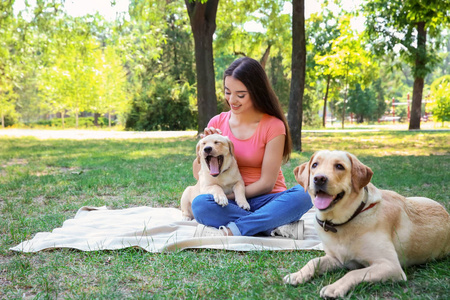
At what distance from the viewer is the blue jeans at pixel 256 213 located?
13.1 ft

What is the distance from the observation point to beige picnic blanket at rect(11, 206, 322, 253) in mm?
3779

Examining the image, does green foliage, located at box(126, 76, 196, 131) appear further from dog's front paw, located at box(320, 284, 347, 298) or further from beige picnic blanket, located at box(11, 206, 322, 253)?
dog's front paw, located at box(320, 284, 347, 298)

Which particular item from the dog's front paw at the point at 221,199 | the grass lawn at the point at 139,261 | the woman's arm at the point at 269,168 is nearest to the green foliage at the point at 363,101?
the grass lawn at the point at 139,261

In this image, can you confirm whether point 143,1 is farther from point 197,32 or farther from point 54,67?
point 54,67

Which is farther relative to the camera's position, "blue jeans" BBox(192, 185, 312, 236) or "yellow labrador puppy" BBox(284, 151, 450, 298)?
"blue jeans" BBox(192, 185, 312, 236)

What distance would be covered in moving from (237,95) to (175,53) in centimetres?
2687

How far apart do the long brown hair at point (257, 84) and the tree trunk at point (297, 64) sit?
745cm

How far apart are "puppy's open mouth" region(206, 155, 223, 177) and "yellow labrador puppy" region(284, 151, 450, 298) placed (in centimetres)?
139

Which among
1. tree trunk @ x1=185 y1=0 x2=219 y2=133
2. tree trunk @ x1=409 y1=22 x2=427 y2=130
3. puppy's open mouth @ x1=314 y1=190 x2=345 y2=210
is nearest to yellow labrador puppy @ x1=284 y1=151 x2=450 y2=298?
puppy's open mouth @ x1=314 y1=190 x2=345 y2=210

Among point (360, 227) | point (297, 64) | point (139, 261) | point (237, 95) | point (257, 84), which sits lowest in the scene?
point (139, 261)

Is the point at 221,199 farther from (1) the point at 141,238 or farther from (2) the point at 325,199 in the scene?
(2) the point at 325,199

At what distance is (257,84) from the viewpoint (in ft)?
14.2

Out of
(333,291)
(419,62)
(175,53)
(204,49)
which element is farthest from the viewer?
(175,53)

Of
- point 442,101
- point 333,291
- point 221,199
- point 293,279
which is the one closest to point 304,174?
point 293,279
